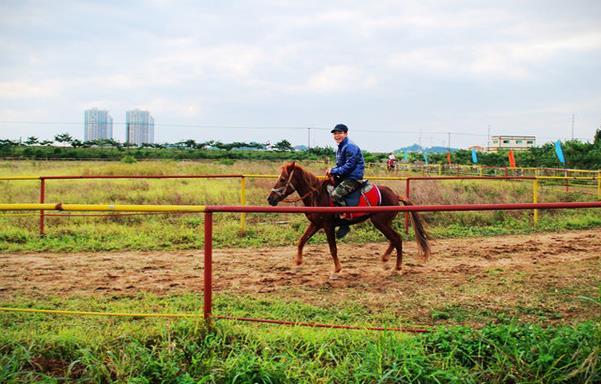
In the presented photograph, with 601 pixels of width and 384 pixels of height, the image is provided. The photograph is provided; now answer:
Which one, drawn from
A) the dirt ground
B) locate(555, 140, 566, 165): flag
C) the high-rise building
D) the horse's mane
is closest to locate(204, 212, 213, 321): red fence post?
the dirt ground

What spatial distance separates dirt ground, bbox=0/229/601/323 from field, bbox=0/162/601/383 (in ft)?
0.11

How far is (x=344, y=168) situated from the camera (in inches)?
276

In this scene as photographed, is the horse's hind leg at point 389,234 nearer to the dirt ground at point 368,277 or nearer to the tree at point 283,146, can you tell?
the dirt ground at point 368,277

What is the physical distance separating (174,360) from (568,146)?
40.8m

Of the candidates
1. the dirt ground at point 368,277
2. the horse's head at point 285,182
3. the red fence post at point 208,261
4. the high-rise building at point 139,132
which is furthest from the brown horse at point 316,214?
the high-rise building at point 139,132

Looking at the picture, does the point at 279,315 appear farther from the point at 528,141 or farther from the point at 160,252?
the point at 528,141

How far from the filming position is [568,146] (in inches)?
1455

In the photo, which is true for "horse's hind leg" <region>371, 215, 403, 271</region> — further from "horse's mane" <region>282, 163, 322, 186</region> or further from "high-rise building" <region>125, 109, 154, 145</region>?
"high-rise building" <region>125, 109, 154, 145</region>

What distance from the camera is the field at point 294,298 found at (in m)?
3.25

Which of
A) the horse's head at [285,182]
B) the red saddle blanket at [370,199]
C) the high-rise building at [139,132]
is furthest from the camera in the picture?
the high-rise building at [139,132]

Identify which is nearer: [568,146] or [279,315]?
[279,315]

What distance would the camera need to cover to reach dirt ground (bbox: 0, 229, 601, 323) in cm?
552

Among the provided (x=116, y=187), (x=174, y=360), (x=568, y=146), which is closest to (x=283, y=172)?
(x=174, y=360)

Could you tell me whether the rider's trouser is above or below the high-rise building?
below
